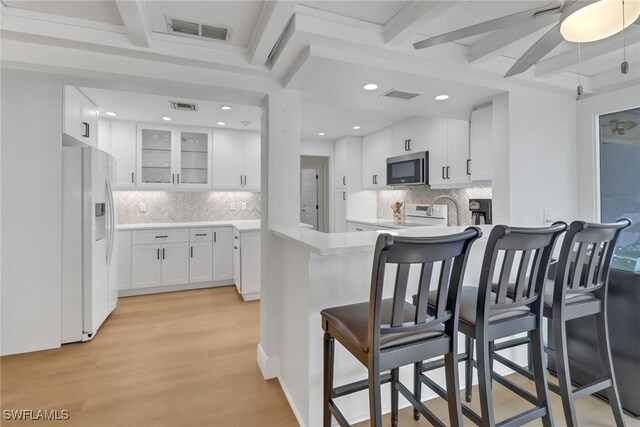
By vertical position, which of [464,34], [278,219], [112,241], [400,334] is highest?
[464,34]

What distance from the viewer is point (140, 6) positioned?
1.60 m

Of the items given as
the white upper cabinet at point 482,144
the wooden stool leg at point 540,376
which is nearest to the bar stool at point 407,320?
the wooden stool leg at point 540,376

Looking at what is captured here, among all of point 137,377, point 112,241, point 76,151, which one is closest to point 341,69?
point 76,151

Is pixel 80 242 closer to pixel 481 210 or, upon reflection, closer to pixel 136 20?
pixel 136 20

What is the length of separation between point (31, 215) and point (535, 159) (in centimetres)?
432

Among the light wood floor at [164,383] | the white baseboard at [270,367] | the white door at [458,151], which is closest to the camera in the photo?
the light wood floor at [164,383]

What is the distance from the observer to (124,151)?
4.29 meters

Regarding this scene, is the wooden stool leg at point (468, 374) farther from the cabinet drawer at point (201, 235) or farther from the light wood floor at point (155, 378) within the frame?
the cabinet drawer at point (201, 235)

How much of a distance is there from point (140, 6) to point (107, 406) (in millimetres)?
2385

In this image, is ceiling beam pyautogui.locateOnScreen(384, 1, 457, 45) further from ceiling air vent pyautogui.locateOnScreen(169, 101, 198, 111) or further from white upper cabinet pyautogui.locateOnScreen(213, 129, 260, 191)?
white upper cabinet pyautogui.locateOnScreen(213, 129, 260, 191)

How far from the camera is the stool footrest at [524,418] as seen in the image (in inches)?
54.9

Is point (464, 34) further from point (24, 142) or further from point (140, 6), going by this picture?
point (24, 142)

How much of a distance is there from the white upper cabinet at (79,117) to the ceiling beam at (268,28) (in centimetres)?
189

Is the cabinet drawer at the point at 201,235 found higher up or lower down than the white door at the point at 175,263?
higher up
